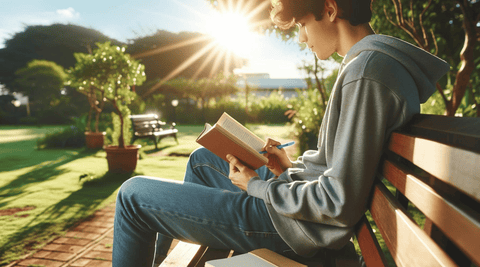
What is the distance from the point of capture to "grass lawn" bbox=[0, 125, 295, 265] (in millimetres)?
3023

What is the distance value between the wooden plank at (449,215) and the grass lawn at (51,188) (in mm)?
2964

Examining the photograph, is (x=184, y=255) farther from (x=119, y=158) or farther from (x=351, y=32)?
(x=119, y=158)

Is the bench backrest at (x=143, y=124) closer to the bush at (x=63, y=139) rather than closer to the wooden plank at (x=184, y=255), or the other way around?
the bush at (x=63, y=139)

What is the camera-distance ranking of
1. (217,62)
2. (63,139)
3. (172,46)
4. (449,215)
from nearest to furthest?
(449,215) < (63,139) < (172,46) < (217,62)

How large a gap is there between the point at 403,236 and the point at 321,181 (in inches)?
12.9

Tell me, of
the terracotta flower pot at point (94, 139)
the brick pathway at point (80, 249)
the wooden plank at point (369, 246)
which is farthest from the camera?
the terracotta flower pot at point (94, 139)

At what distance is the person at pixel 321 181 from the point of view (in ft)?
3.06

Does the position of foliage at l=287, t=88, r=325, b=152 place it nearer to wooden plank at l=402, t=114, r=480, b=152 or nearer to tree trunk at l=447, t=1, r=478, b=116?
tree trunk at l=447, t=1, r=478, b=116

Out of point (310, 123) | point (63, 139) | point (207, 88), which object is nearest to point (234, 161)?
point (310, 123)

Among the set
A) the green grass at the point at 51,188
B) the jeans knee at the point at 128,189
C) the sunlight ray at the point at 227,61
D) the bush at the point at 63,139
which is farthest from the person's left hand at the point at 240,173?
the sunlight ray at the point at 227,61

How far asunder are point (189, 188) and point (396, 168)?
2.50 feet

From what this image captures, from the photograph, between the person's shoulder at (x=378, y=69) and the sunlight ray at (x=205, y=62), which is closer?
the person's shoulder at (x=378, y=69)

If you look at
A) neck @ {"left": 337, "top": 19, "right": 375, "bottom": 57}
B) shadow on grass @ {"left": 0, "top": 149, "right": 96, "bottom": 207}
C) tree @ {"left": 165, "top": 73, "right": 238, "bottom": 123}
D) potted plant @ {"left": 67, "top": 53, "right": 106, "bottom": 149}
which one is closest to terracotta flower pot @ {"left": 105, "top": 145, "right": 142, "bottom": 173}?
shadow on grass @ {"left": 0, "top": 149, "right": 96, "bottom": 207}

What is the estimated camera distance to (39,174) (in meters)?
5.59
